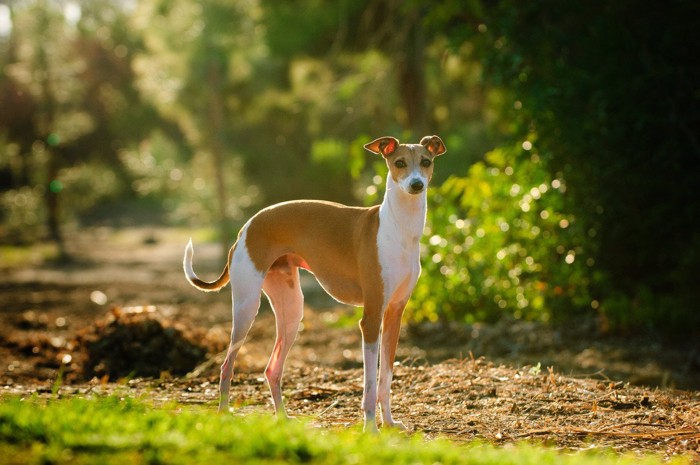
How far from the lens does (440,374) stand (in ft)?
23.5

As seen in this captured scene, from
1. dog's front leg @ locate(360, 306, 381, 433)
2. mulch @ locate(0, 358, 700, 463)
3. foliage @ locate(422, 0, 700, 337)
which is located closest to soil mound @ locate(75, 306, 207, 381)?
mulch @ locate(0, 358, 700, 463)

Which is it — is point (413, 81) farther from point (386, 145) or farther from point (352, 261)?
point (352, 261)

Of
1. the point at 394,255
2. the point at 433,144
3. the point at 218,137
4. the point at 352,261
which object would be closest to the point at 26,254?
the point at 218,137

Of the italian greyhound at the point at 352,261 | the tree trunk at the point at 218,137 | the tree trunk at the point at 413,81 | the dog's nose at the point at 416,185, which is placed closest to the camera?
the dog's nose at the point at 416,185

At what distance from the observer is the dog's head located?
17.1ft

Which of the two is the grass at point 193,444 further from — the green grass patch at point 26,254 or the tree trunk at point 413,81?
the green grass patch at point 26,254

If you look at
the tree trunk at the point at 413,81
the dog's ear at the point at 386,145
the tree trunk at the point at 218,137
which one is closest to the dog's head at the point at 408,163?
the dog's ear at the point at 386,145

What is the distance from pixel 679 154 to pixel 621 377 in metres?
2.86

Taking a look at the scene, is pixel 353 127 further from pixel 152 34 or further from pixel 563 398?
pixel 563 398

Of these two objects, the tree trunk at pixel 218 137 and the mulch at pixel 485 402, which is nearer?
the mulch at pixel 485 402

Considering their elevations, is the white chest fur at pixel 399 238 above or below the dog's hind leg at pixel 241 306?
above

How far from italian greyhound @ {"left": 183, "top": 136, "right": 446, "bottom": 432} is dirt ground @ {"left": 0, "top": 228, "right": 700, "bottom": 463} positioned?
54 cm

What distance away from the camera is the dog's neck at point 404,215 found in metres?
5.38

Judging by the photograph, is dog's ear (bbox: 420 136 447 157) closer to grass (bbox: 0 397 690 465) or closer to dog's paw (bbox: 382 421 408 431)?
dog's paw (bbox: 382 421 408 431)
